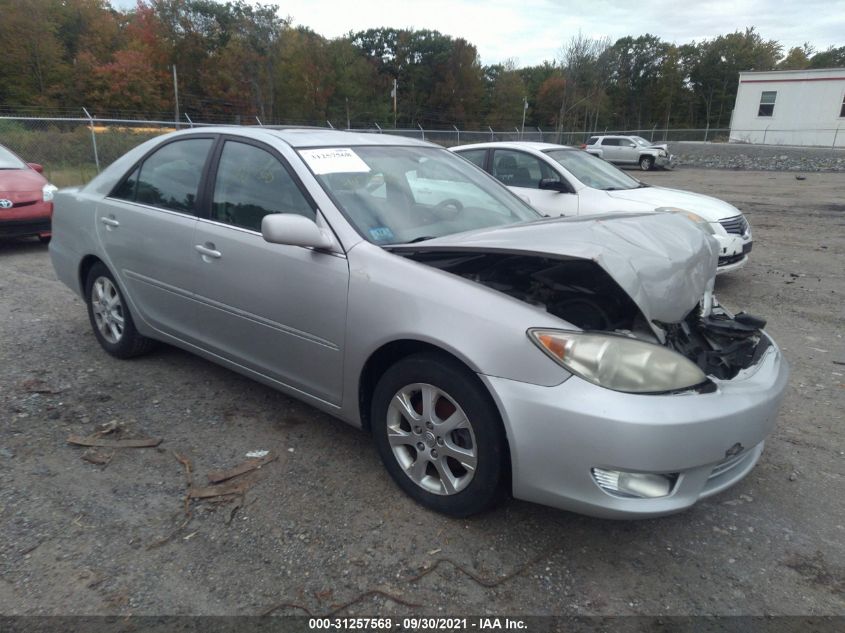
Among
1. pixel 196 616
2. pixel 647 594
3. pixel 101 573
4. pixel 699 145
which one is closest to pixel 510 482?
pixel 647 594

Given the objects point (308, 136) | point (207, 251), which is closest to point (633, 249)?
point (308, 136)

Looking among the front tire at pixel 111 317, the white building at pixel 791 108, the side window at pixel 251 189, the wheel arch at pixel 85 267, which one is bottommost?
the front tire at pixel 111 317

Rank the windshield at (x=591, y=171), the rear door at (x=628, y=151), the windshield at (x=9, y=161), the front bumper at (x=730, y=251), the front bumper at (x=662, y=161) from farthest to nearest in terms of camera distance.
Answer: the rear door at (x=628, y=151) → the front bumper at (x=662, y=161) → the windshield at (x=9, y=161) → the windshield at (x=591, y=171) → the front bumper at (x=730, y=251)

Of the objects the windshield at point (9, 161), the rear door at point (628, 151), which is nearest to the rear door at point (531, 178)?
the windshield at point (9, 161)

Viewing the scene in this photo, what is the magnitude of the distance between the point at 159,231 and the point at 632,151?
27452mm

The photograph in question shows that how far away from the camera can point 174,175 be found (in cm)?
372

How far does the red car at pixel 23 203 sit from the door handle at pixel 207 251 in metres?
5.33

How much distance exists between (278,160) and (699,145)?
130ft

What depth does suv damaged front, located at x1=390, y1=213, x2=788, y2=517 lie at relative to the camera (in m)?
2.11

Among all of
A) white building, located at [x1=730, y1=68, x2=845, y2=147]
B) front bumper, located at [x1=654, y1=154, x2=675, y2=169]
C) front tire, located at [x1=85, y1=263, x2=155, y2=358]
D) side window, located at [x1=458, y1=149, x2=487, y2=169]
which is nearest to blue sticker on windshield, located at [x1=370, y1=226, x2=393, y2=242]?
front tire, located at [x1=85, y1=263, x2=155, y2=358]

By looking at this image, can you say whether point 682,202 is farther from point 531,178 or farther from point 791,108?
point 791,108

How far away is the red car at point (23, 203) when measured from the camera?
7.56 meters

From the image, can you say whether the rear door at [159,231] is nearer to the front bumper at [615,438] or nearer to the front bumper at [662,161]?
the front bumper at [615,438]

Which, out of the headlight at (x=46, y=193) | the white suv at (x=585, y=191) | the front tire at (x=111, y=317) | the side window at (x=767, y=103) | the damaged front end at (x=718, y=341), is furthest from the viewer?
the side window at (x=767, y=103)
